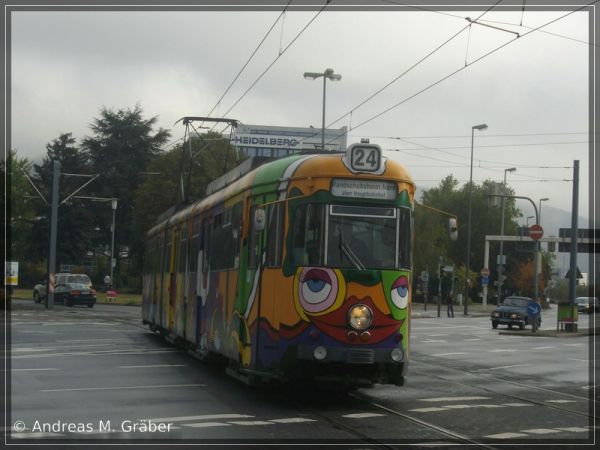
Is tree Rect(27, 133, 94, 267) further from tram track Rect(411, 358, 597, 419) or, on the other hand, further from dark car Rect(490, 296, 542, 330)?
tram track Rect(411, 358, 597, 419)

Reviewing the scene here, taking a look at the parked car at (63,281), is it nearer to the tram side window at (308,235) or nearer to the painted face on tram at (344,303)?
the tram side window at (308,235)

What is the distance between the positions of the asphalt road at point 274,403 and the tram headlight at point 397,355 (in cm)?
70

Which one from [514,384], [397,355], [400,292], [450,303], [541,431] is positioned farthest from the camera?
[450,303]

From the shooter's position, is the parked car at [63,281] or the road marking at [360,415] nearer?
the road marking at [360,415]

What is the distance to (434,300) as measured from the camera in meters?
93.8

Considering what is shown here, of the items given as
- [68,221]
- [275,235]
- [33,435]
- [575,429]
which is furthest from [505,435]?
[68,221]

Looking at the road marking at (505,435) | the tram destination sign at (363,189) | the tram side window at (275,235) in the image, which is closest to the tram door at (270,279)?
the tram side window at (275,235)

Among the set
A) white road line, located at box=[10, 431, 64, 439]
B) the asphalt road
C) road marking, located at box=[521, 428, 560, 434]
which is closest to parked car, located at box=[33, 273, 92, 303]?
the asphalt road

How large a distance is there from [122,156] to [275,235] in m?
78.0

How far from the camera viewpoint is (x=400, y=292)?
1397 centimetres

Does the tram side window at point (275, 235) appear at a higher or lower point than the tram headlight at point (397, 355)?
higher

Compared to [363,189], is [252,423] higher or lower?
lower

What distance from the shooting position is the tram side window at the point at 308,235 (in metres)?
13.7

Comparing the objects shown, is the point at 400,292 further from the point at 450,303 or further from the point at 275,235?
the point at 450,303
